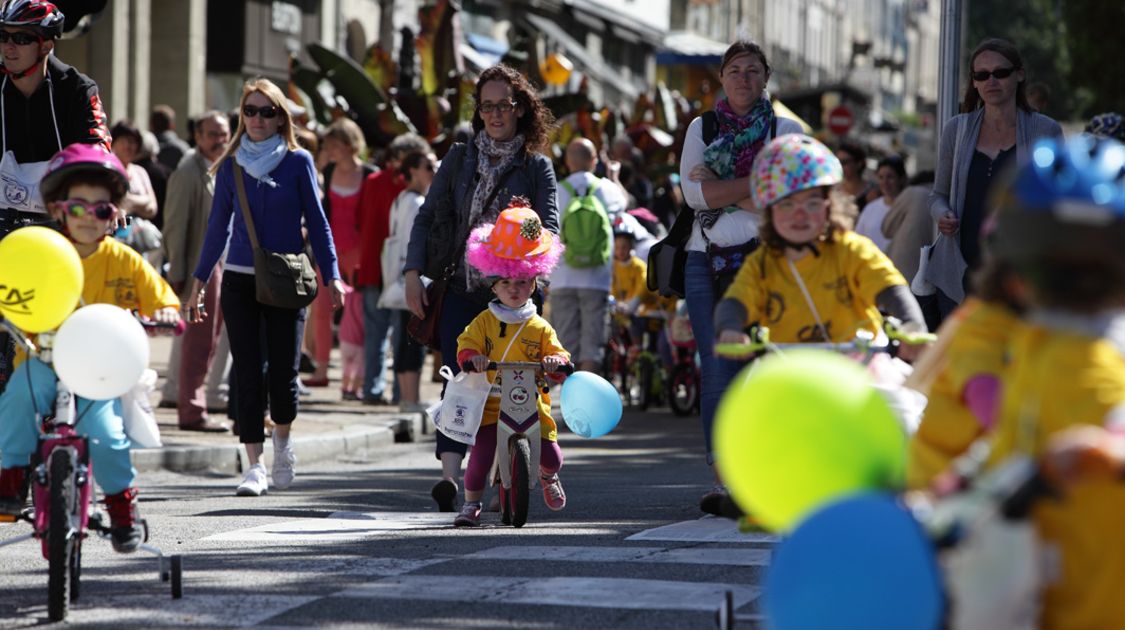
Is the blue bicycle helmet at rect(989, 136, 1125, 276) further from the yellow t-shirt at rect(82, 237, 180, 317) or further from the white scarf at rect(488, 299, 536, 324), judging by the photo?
the white scarf at rect(488, 299, 536, 324)

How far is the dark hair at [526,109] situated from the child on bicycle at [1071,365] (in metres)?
5.08

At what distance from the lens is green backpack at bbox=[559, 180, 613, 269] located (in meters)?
15.1

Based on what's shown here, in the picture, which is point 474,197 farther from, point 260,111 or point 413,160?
point 413,160

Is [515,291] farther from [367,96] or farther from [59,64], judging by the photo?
[367,96]

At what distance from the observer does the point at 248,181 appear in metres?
9.67

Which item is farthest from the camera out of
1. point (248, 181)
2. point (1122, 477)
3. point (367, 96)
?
point (367, 96)

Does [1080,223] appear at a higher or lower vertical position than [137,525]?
higher

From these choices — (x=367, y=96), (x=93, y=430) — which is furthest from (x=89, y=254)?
(x=367, y=96)

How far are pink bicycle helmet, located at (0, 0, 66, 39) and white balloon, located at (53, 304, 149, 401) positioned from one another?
277cm

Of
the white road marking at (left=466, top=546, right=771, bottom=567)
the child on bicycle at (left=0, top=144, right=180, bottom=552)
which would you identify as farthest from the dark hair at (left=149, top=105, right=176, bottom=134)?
the child on bicycle at (left=0, top=144, right=180, bottom=552)

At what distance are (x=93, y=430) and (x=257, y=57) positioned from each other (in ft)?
77.3

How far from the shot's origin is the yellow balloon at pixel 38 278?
6098 millimetres

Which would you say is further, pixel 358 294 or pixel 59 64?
pixel 358 294

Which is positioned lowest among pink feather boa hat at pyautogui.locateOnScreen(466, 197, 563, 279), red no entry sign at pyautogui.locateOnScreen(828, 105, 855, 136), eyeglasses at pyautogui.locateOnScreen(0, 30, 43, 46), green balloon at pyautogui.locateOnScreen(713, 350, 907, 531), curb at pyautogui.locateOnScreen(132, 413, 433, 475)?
curb at pyautogui.locateOnScreen(132, 413, 433, 475)
